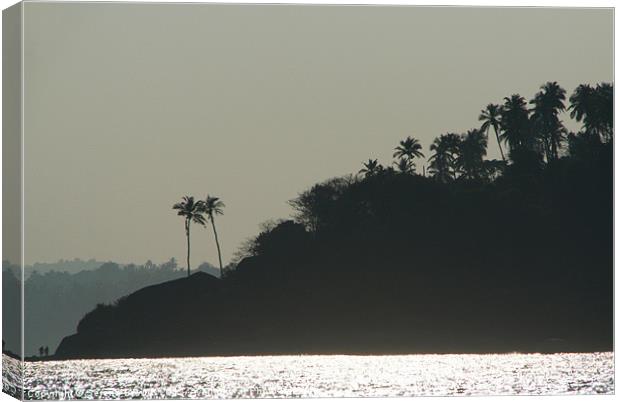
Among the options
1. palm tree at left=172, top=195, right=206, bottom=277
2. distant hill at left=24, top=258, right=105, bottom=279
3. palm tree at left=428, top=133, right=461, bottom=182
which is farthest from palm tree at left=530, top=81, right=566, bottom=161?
distant hill at left=24, top=258, right=105, bottom=279

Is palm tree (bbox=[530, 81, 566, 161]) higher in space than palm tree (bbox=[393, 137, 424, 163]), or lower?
higher

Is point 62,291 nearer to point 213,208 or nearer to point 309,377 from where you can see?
point 213,208

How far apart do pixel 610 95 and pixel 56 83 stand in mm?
8346

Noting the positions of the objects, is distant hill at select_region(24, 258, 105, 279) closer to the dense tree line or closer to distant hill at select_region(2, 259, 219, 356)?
distant hill at select_region(2, 259, 219, 356)

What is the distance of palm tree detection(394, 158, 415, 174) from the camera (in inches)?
877

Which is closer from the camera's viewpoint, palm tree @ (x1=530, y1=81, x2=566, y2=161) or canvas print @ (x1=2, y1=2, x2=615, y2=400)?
canvas print @ (x1=2, y1=2, x2=615, y2=400)

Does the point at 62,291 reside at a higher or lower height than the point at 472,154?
lower

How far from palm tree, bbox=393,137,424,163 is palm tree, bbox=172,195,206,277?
3.04 m

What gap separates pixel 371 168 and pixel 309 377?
3.26m

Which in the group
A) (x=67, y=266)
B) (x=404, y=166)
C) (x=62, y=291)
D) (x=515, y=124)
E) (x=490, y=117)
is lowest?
(x=62, y=291)

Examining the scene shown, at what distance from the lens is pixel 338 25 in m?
22.1

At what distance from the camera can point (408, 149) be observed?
2227 cm

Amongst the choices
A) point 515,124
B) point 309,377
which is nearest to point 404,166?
point 515,124

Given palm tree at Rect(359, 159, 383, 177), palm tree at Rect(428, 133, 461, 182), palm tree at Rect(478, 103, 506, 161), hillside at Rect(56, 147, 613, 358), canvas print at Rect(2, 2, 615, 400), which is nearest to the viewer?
canvas print at Rect(2, 2, 615, 400)
